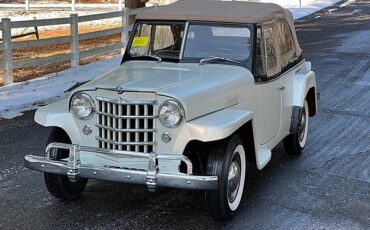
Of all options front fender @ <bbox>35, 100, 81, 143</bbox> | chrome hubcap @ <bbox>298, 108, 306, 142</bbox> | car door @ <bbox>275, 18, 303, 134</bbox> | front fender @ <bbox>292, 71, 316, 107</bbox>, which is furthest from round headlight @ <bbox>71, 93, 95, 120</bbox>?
chrome hubcap @ <bbox>298, 108, 306, 142</bbox>

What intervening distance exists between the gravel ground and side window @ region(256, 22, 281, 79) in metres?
1.14

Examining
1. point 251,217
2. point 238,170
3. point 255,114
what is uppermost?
point 255,114

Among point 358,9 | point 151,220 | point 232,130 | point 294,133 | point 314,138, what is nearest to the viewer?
point 232,130

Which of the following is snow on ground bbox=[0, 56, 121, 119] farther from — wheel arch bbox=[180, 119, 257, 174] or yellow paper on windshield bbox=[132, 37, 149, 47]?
wheel arch bbox=[180, 119, 257, 174]

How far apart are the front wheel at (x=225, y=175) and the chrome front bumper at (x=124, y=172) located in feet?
0.58

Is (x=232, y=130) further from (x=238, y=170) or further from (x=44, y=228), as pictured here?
(x=44, y=228)

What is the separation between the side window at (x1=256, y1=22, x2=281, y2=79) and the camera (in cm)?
568

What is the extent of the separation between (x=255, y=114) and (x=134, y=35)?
163 centimetres

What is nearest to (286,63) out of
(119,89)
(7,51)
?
(119,89)

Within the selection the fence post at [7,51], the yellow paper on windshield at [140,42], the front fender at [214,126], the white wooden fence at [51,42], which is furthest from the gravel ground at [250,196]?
the white wooden fence at [51,42]

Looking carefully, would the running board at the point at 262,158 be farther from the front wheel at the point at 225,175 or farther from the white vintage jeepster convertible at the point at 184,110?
the front wheel at the point at 225,175

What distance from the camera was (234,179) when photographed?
5.02 meters

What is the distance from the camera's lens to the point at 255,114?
211 inches

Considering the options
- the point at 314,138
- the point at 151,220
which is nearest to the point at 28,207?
the point at 151,220
